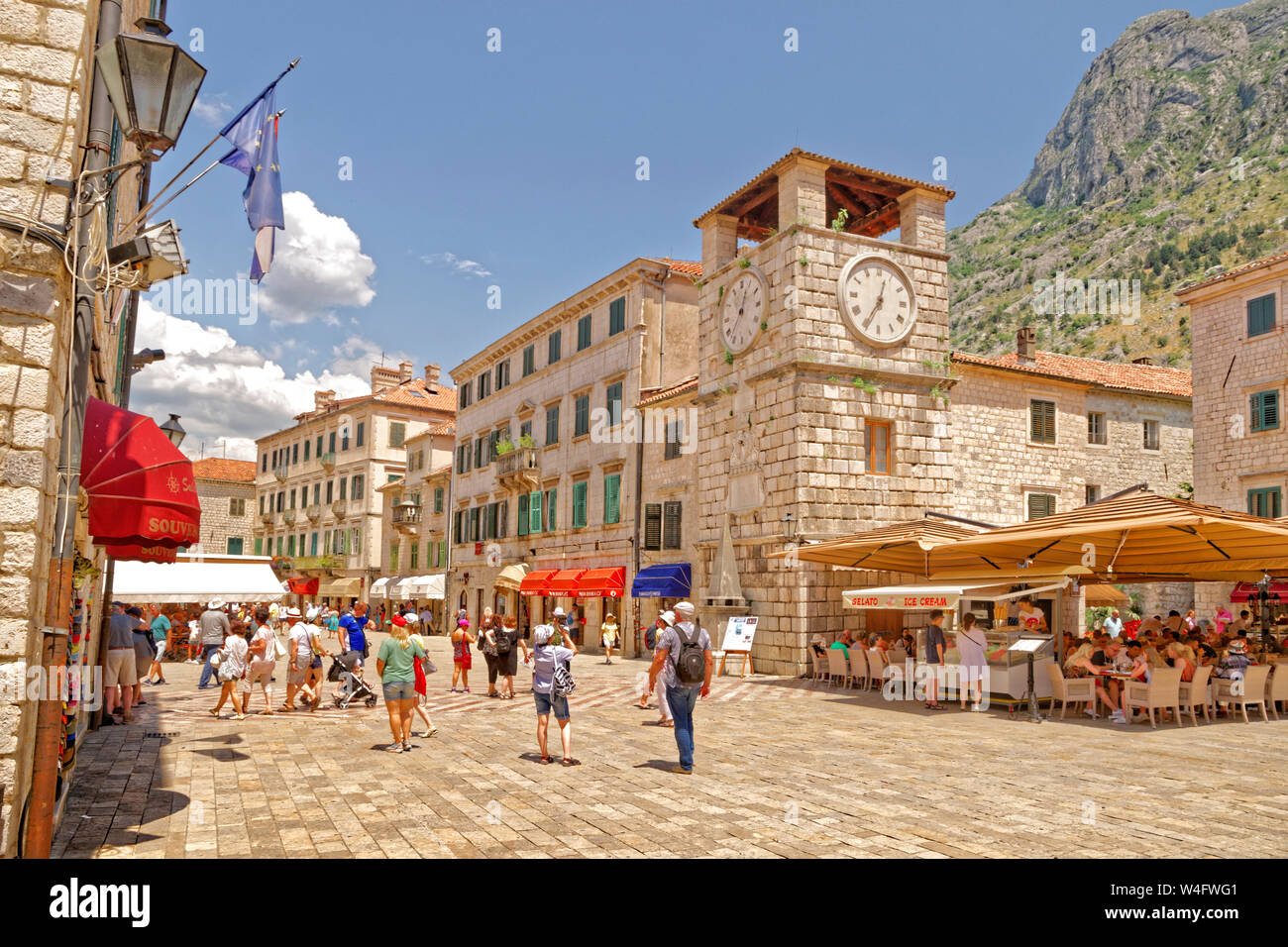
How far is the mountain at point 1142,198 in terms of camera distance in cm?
7994

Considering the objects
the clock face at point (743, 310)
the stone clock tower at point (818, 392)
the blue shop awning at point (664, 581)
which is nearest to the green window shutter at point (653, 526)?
the blue shop awning at point (664, 581)

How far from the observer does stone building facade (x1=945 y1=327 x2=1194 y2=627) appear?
25.5 meters

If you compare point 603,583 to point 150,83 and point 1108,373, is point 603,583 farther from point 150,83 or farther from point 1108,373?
point 150,83

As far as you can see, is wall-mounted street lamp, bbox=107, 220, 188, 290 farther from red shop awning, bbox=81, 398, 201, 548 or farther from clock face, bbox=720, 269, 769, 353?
clock face, bbox=720, 269, 769, 353

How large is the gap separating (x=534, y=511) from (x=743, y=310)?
50.1ft

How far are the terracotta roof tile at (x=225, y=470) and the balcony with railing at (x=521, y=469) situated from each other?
127 feet

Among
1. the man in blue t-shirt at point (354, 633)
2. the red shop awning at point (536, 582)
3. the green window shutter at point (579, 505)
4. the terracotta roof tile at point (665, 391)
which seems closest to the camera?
the man in blue t-shirt at point (354, 633)

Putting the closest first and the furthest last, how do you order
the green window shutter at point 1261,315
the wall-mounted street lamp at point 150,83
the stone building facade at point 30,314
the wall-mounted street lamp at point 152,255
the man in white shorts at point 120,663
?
the stone building facade at point 30,314, the wall-mounted street lamp at point 150,83, the wall-mounted street lamp at point 152,255, the man in white shorts at point 120,663, the green window shutter at point 1261,315

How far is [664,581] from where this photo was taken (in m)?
26.2

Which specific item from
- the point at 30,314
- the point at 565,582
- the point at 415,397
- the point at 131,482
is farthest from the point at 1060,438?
the point at 415,397

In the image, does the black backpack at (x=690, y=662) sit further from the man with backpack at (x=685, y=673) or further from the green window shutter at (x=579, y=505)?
the green window shutter at (x=579, y=505)
